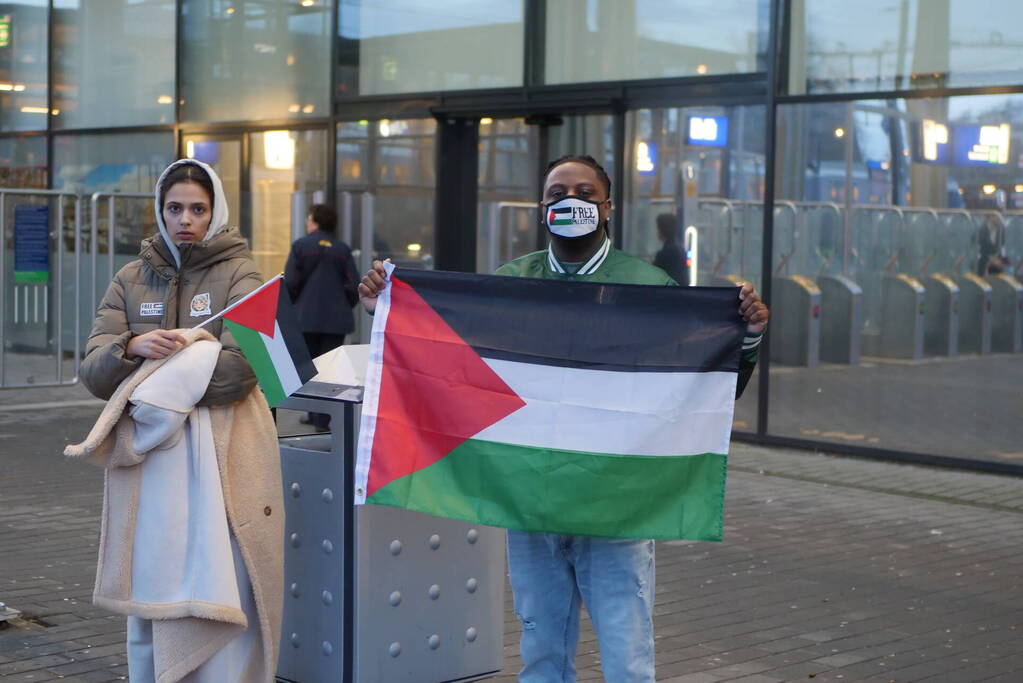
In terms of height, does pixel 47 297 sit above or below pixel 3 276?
below

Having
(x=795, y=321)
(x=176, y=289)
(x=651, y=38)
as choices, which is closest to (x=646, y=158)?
(x=651, y=38)

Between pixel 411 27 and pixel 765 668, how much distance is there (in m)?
10.7

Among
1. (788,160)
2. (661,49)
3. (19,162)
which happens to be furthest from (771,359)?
(19,162)

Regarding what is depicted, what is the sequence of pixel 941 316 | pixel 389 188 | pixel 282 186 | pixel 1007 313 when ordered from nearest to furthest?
1. pixel 1007 313
2. pixel 941 316
3. pixel 389 188
4. pixel 282 186

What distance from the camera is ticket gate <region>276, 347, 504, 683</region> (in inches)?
191

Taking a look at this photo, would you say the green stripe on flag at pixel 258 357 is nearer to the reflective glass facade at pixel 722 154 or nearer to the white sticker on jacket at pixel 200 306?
the white sticker on jacket at pixel 200 306

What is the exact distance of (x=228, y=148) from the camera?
17.4 metres

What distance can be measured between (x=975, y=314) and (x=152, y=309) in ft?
26.4

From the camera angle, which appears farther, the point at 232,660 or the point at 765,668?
Result: the point at 765,668

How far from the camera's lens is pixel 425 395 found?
4305 mm

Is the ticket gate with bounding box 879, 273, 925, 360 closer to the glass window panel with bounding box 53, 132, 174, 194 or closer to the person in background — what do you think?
the person in background

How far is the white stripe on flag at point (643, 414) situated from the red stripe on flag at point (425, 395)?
0.16 metres

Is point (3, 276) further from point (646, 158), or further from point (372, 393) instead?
point (372, 393)

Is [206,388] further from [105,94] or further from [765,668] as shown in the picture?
[105,94]
